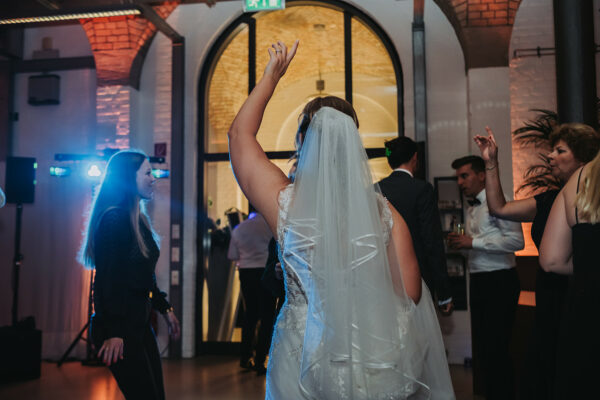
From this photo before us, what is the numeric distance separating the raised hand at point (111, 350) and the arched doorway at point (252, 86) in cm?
470

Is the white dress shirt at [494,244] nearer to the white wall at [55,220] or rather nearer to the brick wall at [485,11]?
the brick wall at [485,11]

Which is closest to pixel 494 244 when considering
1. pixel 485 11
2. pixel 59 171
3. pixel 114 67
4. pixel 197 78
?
pixel 485 11

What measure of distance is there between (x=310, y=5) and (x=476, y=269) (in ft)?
14.8

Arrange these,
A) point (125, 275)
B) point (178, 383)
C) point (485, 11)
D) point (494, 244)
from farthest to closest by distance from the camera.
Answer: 1. point (485, 11)
2. point (178, 383)
3. point (494, 244)
4. point (125, 275)

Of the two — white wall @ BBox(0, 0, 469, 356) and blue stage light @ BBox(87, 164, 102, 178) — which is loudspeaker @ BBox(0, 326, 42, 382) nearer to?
white wall @ BBox(0, 0, 469, 356)

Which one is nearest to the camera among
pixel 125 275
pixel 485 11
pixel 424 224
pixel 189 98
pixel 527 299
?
pixel 125 275

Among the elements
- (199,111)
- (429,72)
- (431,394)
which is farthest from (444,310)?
(199,111)

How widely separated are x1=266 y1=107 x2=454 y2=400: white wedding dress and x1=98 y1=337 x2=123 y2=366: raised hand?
0.90 metres

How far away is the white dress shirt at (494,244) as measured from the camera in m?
3.87

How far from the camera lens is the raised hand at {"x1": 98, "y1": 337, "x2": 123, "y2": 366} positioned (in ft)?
7.43

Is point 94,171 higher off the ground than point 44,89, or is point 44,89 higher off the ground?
point 44,89

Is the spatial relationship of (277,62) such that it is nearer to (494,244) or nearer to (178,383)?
(494,244)

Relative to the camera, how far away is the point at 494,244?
389 centimetres

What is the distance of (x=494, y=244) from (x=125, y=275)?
253 cm
